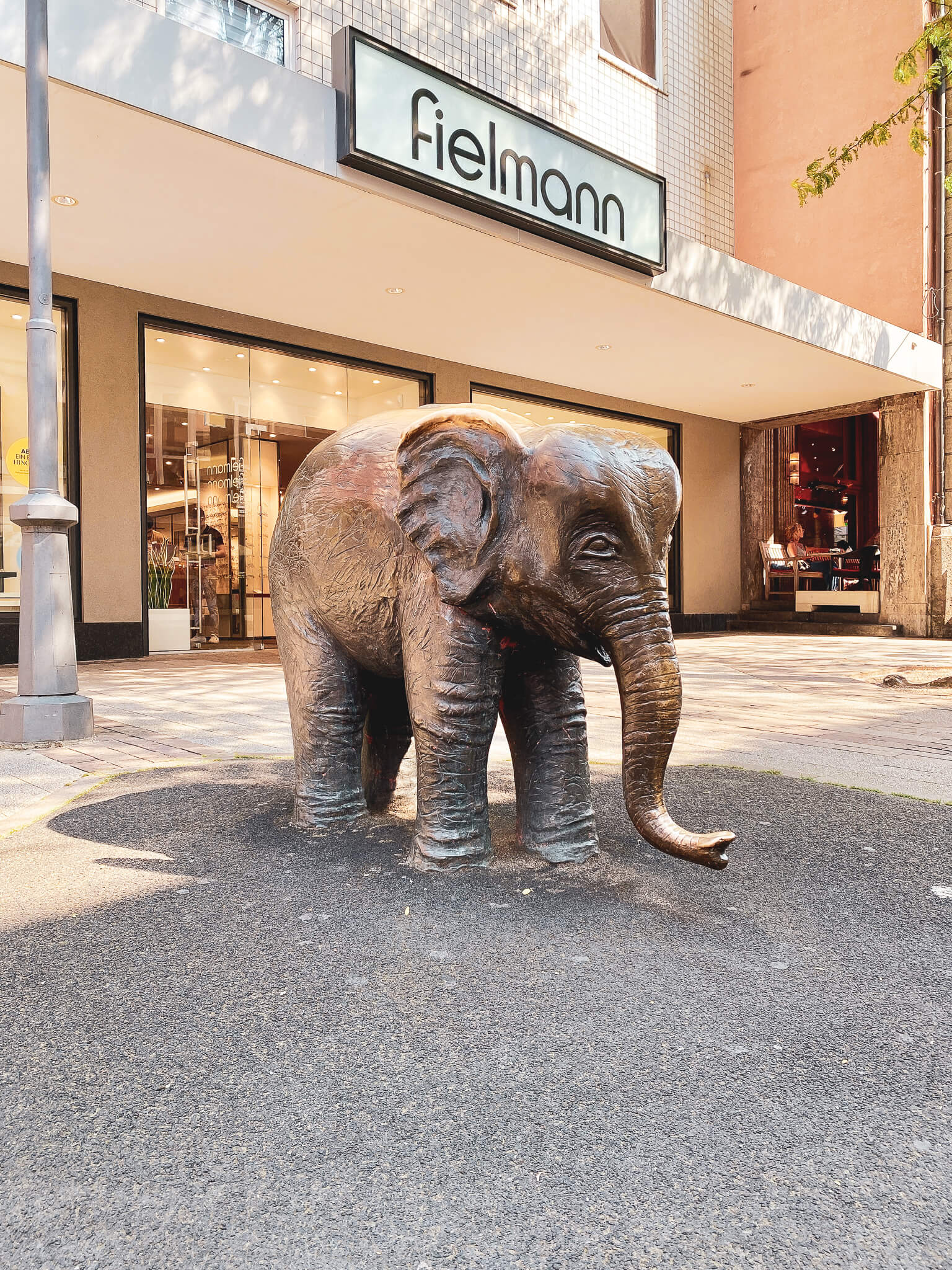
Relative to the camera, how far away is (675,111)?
14328 mm

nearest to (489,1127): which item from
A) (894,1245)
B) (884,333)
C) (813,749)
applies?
(894,1245)

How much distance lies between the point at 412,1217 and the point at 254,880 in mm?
1380

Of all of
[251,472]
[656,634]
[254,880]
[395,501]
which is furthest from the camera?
[251,472]

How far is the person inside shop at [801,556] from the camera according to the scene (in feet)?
59.5

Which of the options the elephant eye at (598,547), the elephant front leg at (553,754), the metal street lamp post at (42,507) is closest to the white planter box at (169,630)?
the metal street lamp post at (42,507)

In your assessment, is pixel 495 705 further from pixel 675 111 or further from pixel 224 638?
pixel 675 111

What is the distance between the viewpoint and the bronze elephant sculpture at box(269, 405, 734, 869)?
7.25 ft

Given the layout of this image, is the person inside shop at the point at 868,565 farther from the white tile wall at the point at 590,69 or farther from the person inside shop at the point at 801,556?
the white tile wall at the point at 590,69

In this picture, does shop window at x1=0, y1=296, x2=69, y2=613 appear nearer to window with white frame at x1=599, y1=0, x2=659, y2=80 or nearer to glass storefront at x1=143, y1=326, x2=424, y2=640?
glass storefront at x1=143, y1=326, x2=424, y2=640

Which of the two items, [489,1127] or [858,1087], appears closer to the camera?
[489,1127]

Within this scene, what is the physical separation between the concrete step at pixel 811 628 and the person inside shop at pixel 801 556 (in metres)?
1.40

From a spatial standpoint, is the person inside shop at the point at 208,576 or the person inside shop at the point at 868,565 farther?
the person inside shop at the point at 868,565

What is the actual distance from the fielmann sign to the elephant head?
20.2ft

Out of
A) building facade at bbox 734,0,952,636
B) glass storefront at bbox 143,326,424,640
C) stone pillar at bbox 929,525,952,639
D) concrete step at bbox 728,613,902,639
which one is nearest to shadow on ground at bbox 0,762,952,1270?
glass storefront at bbox 143,326,424,640
